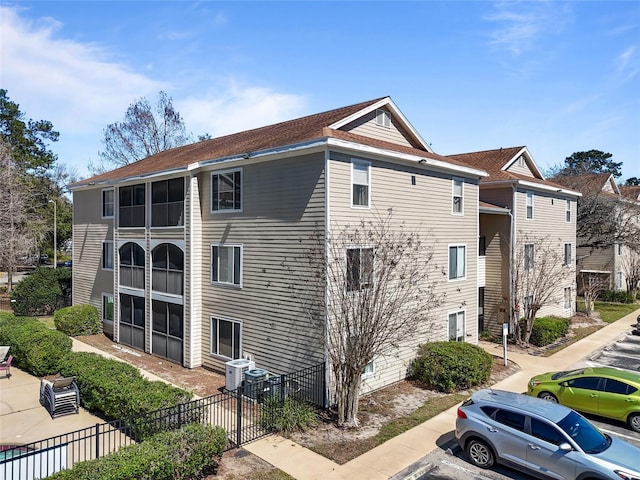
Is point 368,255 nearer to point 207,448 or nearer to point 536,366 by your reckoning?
point 207,448

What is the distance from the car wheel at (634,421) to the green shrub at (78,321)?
2398 cm

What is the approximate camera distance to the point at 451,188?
1880cm

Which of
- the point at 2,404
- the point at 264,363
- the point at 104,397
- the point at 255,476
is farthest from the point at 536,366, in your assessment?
Result: the point at 2,404

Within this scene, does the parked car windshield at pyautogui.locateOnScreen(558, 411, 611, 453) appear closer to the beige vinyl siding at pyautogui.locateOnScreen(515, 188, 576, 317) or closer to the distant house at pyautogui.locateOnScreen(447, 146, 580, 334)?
the distant house at pyautogui.locateOnScreen(447, 146, 580, 334)

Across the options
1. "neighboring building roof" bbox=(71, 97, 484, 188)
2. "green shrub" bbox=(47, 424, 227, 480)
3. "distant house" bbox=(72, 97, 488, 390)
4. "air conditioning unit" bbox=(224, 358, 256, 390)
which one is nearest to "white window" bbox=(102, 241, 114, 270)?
Answer: "distant house" bbox=(72, 97, 488, 390)

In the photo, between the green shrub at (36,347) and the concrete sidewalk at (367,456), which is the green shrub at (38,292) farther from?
the concrete sidewalk at (367,456)

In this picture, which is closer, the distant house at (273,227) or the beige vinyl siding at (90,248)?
the distant house at (273,227)

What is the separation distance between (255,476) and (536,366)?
13895mm

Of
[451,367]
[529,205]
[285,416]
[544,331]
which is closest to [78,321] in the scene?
[285,416]

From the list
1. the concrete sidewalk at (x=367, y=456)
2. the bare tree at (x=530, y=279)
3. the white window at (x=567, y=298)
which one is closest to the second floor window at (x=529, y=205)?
the bare tree at (x=530, y=279)

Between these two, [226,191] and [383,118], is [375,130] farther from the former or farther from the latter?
[226,191]

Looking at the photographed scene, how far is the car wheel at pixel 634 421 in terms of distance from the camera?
40.3ft

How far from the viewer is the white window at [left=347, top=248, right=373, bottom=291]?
13.7 metres

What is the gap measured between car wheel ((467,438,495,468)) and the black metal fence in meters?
4.73
